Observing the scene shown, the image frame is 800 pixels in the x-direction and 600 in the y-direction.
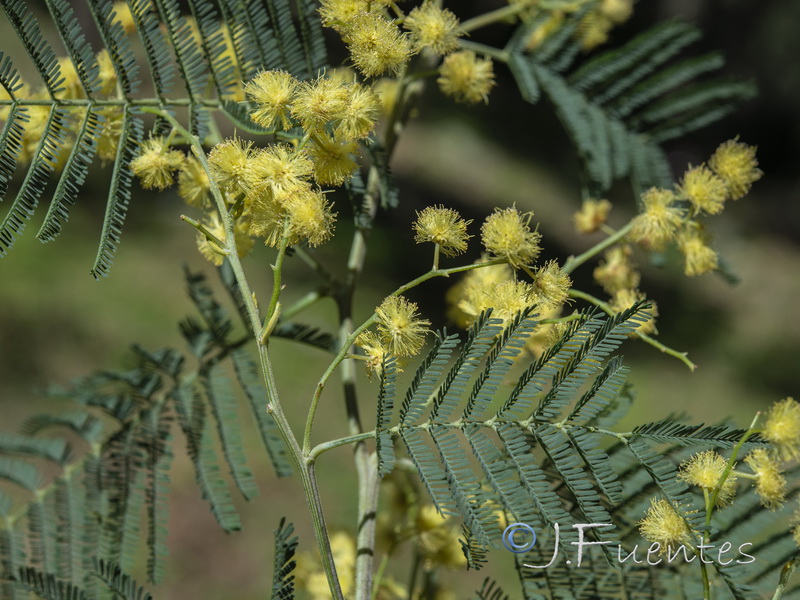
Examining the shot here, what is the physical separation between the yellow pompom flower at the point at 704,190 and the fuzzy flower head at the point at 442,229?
0.31 metres

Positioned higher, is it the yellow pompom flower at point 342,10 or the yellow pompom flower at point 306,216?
the yellow pompom flower at point 342,10

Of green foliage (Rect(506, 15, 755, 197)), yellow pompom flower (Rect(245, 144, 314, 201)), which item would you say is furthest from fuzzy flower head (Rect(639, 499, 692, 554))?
green foliage (Rect(506, 15, 755, 197))

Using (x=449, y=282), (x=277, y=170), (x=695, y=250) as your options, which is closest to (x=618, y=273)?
(x=695, y=250)

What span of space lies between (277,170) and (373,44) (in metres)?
0.15

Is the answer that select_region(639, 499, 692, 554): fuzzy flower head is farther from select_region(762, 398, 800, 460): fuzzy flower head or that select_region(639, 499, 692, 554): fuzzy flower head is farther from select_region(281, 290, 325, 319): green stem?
select_region(281, 290, 325, 319): green stem

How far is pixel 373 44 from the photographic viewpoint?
688mm

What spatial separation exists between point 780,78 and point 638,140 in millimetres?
5028

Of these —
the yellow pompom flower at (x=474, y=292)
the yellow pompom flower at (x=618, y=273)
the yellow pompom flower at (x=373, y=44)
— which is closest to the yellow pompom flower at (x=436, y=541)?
the yellow pompom flower at (x=474, y=292)

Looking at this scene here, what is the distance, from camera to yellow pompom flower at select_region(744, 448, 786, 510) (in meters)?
0.64

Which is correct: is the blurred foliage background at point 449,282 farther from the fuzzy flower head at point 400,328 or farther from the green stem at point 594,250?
the fuzzy flower head at point 400,328

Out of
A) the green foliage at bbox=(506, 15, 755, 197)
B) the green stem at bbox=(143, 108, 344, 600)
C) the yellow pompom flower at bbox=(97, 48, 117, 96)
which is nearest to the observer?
the green stem at bbox=(143, 108, 344, 600)

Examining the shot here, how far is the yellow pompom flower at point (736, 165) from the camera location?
84cm

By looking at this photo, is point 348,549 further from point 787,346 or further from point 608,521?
point 787,346

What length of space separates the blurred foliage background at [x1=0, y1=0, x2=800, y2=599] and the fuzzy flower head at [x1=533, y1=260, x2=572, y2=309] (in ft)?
0.75
